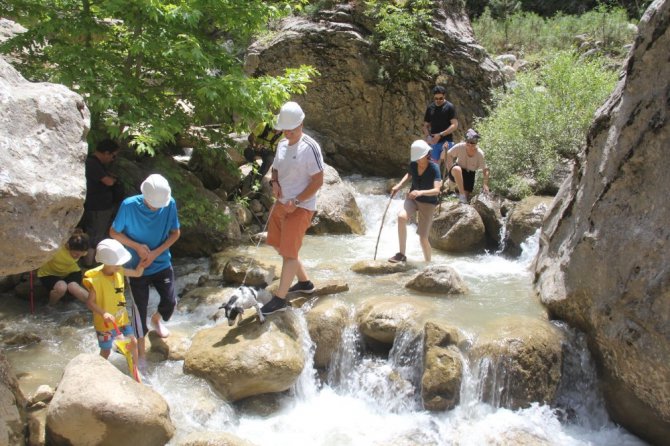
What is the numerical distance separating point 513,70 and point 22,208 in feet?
52.8

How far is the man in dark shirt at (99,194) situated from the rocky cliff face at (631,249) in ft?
18.8

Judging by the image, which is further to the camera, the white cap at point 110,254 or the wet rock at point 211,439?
the white cap at point 110,254

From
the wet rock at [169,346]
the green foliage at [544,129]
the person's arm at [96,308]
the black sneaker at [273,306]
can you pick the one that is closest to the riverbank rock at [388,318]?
the black sneaker at [273,306]

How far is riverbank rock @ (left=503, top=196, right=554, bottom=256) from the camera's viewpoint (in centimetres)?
945

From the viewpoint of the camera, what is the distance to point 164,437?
15.2ft

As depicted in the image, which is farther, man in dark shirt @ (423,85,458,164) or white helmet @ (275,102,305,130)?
man in dark shirt @ (423,85,458,164)

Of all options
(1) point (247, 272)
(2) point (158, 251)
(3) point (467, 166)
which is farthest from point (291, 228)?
(3) point (467, 166)

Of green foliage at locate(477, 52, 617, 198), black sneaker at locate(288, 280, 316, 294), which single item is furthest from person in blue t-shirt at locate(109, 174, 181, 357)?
green foliage at locate(477, 52, 617, 198)

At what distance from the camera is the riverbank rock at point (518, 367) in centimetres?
569

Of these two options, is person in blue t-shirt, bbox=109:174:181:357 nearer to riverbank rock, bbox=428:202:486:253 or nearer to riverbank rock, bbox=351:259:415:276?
riverbank rock, bbox=351:259:415:276

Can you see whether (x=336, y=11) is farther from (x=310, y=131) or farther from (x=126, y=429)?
(x=126, y=429)

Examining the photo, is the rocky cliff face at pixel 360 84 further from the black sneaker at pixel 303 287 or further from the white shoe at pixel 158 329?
the white shoe at pixel 158 329

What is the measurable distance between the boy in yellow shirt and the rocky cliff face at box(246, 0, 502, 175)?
32.6 ft

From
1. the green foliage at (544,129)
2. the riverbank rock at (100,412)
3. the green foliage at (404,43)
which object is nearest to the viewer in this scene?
the riverbank rock at (100,412)
